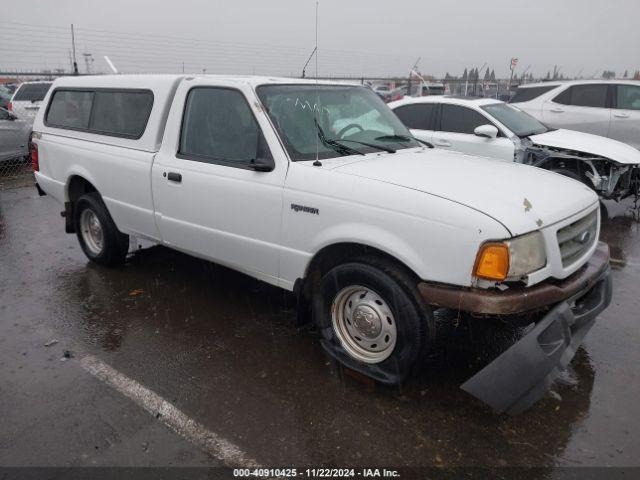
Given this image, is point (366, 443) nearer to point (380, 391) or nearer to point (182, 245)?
point (380, 391)

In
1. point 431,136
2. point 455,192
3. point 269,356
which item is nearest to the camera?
point 455,192

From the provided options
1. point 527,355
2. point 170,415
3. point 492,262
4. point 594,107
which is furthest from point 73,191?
point 594,107

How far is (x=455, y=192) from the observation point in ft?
9.63

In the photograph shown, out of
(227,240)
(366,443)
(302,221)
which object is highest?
(302,221)

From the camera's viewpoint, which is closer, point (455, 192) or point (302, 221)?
point (455, 192)

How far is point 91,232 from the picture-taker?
18.1 ft

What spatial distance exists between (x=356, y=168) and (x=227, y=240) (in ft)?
3.88

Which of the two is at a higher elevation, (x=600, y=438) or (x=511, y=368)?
(x=511, y=368)

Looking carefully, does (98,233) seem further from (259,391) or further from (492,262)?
(492,262)

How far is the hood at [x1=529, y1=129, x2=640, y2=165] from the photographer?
6898mm

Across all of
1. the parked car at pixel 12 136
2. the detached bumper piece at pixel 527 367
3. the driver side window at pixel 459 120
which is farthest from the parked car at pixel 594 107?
the parked car at pixel 12 136

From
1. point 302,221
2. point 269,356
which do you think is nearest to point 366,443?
point 269,356

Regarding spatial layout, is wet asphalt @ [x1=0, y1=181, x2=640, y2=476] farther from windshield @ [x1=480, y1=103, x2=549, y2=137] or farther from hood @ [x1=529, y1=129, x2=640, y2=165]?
windshield @ [x1=480, y1=103, x2=549, y2=137]

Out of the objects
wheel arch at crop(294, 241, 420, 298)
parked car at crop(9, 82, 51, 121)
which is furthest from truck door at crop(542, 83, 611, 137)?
parked car at crop(9, 82, 51, 121)
